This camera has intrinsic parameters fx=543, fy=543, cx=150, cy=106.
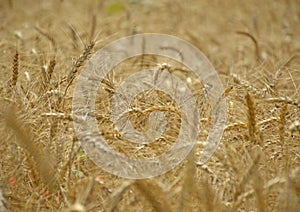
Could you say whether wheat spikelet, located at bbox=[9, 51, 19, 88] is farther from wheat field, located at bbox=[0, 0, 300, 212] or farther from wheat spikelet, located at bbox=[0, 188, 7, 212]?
wheat spikelet, located at bbox=[0, 188, 7, 212]

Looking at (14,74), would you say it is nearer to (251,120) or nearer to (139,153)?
(139,153)

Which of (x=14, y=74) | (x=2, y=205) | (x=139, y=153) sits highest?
(x=14, y=74)

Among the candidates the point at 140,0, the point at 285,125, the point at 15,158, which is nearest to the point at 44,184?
the point at 15,158

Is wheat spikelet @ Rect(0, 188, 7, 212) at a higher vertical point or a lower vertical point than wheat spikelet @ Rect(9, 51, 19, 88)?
lower

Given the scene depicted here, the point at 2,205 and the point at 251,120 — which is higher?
the point at 251,120

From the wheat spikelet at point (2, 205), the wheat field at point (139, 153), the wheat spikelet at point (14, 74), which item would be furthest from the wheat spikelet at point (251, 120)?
the wheat spikelet at point (14, 74)

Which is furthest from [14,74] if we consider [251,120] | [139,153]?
[251,120]

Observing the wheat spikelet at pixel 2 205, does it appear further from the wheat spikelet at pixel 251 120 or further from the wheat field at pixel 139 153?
the wheat spikelet at pixel 251 120

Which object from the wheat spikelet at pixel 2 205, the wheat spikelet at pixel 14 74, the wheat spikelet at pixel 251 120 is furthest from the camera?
the wheat spikelet at pixel 14 74

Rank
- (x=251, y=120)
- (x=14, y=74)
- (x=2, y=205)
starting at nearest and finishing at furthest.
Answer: (x=2, y=205)
(x=251, y=120)
(x=14, y=74)

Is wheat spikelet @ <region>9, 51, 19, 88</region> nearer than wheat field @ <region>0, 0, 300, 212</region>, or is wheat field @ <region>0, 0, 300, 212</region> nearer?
wheat field @ <region>0, 0, 300, 212</region>

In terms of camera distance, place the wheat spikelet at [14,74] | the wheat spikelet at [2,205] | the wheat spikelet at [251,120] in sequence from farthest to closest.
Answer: the wheat spikelet at [14,74] → the wheat spikelet at [251,120] → the wheat spikelet at [2,205]

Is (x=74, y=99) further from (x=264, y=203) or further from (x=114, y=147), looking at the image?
(x=264, y=203)

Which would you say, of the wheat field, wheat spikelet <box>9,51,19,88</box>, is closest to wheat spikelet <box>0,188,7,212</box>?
the wheat field
